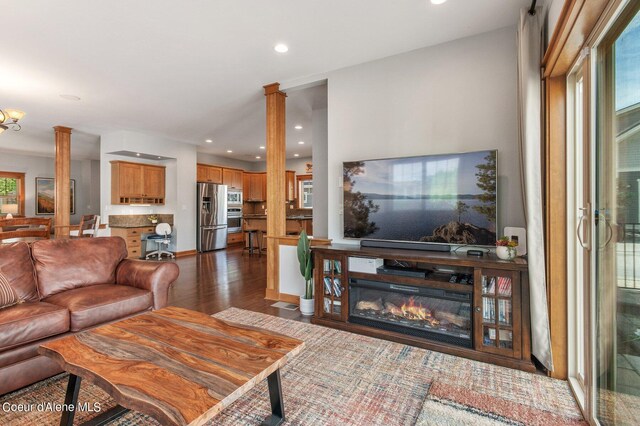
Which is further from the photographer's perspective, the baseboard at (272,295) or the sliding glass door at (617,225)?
the baseboard at (272,295)

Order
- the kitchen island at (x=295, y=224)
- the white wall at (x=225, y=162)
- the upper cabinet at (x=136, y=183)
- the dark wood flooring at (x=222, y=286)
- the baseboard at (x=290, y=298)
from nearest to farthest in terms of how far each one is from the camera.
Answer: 1. the dark wood flooring at (x=222, y=286)
2. the baseboard at (x=290, y=298)
3. the upper cabinet at (x=136, y=183)
4. the kitchen island at (x=295, y=224)
5. the white wall at (x=225, y=162)

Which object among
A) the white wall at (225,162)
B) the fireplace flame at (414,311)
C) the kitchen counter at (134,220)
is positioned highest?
the white wall at (225,162)

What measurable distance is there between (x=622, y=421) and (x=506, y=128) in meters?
2.09

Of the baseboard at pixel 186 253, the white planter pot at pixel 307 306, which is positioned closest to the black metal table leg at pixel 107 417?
the white planter pot at pixel 307 306

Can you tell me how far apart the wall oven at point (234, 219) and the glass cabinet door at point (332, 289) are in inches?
257

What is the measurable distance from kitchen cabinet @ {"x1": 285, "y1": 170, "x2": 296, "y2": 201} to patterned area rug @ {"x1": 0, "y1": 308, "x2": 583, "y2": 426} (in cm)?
757

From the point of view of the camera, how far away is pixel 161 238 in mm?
7387

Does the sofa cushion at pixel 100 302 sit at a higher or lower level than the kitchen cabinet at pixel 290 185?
lower

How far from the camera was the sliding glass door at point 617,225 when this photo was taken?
1.27 m

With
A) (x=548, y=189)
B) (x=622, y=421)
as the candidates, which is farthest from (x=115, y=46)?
(x=622, y=421)

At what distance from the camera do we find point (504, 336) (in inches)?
89.7

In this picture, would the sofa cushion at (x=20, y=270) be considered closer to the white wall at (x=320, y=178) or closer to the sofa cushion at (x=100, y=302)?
the sofa cushion at (x=100, y=302)

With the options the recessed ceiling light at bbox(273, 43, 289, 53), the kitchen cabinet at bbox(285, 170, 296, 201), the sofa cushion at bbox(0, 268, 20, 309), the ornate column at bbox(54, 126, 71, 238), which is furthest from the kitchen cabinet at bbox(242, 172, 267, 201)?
the sofa cushion at bbox(0, 268, 20, 309)

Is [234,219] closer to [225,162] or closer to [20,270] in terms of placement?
[225,162]
